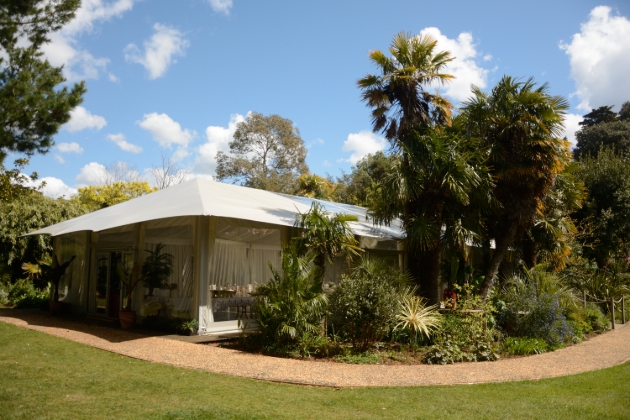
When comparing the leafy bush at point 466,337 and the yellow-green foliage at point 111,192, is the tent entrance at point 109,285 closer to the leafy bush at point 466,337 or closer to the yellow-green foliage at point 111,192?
the leafy bush at point 466,337

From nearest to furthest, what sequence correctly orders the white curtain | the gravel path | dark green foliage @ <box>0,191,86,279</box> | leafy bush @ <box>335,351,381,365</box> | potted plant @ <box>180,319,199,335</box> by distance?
the gravel path < leafy bush @ <box>335,351,381,365</box> < potted plant @ <box>180,319,199,335</box> < the white curtain < dark green foliage @ <box>0,191,86,279</box>

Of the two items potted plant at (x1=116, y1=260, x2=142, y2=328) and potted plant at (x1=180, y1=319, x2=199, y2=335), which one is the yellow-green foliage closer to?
potted plant at (x1=116, y1=260, x2=142, y2=328)

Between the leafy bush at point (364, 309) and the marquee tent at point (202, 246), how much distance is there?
273cm

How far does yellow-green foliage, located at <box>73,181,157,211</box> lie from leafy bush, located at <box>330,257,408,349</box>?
1033 inches

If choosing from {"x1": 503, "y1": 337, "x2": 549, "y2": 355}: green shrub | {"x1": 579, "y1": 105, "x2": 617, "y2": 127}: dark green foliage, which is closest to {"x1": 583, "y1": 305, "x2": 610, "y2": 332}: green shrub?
{"x1": 503, "y1": 337, "x2": 549, "y2": 355}: green shrub

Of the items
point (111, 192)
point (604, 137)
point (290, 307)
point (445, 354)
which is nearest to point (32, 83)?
point (290, 307)

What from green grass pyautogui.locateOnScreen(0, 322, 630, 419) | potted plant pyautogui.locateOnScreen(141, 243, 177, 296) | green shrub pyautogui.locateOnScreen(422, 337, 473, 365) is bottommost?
green grass pyautogui.locateOnScreen(0, 322, 630, 419)

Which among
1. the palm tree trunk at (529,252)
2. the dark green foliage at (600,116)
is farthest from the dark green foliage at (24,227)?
the dark green foliage at (600,116)

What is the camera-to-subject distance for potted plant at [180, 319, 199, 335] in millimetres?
11562

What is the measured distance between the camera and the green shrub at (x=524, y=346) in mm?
10633

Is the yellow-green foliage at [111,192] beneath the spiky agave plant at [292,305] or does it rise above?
above

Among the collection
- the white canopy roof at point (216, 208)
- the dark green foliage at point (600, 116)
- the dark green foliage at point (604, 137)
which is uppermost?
the dark green foliage at point (600, 116)

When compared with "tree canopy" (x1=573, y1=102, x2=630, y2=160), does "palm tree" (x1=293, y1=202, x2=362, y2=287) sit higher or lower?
lower

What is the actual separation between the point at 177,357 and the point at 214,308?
2.99 metres
